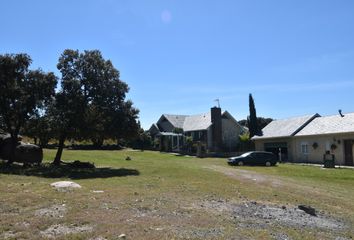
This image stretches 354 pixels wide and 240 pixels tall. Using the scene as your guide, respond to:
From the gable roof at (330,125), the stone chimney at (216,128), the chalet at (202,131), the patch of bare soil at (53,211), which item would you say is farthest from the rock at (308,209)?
the stone chimney at (216,128)

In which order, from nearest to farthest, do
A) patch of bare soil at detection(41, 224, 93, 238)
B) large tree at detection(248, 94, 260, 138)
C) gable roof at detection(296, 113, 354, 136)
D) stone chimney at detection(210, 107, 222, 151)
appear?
1. patch of bare soil at detection(41, 224, 93, 238)
2. gable roof at detection(296, 113, 354, 136)
3. large tree at detection(248, 94, 260, 138)
4. stone chimney at detection(210, 107, 222, 151)

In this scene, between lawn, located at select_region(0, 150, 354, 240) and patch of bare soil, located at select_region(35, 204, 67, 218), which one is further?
patch of bare soil, located at select_region(35, 204, 67, 218)

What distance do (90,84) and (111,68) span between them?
7.14 feet

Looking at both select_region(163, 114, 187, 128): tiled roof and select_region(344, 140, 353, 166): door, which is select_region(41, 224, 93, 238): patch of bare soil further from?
select_region(163, 114, 187, 128): tiled roof

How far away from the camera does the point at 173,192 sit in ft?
61.8

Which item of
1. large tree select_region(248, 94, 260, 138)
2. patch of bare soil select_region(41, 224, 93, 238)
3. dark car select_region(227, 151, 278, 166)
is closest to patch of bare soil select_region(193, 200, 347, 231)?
patch of bare soil select_region(41, 224, 93, 238)

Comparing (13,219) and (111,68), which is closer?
(13,219)

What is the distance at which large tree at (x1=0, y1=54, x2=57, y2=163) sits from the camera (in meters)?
31.2

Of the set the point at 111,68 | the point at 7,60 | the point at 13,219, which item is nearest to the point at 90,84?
the point at 111,68

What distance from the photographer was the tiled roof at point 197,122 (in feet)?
237

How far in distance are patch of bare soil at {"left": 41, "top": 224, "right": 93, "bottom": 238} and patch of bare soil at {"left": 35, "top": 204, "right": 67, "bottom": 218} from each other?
1.38 metres

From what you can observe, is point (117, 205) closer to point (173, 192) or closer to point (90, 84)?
point (173, 192)

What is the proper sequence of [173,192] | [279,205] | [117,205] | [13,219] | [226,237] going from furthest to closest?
[173,192], [279,205], [117,205], [13,219], [226,237]

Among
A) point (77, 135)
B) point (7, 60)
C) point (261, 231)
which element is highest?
point (7, 60)
